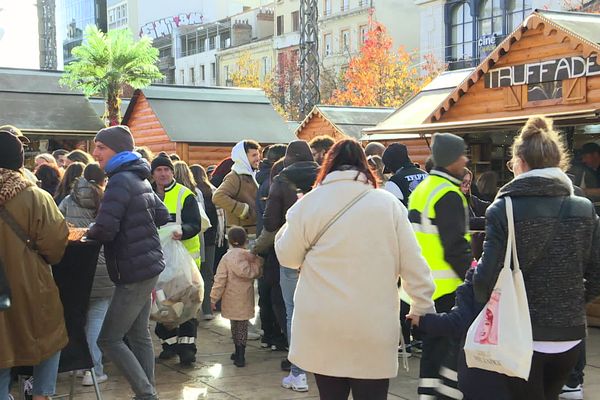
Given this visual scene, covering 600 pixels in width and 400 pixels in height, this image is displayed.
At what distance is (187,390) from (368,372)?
9.91ft

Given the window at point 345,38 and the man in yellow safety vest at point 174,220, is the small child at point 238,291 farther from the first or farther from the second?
the window at point 345,38

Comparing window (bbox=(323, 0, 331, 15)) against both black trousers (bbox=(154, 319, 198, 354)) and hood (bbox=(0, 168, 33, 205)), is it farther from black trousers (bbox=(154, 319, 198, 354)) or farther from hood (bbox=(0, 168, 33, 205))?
hood (bbox=(0, 168, 33, 205))

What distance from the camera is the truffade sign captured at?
1083 cm

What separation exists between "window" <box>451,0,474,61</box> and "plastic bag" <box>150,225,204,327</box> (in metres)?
45.7

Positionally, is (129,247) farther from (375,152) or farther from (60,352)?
(375,152)

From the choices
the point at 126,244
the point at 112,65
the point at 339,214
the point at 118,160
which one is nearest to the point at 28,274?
the point at 126,244

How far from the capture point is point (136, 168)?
562cm

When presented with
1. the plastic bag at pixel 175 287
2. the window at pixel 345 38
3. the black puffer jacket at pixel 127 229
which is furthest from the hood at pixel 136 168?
the window at pixel 345 38

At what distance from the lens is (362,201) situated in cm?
408

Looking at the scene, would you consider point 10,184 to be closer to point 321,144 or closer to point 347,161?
point 347,161

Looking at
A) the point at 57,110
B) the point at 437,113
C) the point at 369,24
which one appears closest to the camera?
the point at 437,113

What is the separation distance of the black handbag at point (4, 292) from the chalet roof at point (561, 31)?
817cm

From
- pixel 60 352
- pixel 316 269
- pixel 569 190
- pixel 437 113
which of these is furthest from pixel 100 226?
pixel 437 113

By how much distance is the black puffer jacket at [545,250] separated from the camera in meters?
3.91
